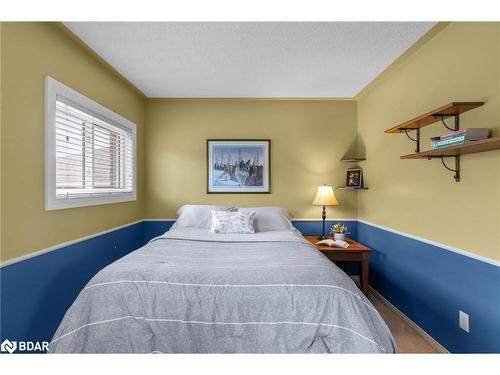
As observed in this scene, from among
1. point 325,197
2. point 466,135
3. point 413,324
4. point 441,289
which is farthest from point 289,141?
point 413,324

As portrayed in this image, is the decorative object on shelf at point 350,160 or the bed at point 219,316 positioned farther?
the decorative object on shelf at point 350,160

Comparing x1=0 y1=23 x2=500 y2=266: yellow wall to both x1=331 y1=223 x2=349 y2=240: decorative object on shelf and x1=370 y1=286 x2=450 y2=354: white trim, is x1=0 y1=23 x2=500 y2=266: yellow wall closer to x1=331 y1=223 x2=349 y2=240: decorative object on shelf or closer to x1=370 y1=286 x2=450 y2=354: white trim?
x1=331 y1=223 x2=349 y2=240: decorative object on shelf

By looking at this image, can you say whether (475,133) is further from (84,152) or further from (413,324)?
(84,152)

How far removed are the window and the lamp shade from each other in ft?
7.49

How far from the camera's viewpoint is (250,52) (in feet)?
7.30

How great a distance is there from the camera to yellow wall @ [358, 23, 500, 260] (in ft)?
5.23

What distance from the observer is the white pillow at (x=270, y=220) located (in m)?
2.97

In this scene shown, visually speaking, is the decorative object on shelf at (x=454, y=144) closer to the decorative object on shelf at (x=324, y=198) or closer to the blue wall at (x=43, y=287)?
the decorative object on shelf at (x=324, y=198)

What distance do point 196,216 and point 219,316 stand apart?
5.74ft

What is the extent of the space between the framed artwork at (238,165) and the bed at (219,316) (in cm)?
198

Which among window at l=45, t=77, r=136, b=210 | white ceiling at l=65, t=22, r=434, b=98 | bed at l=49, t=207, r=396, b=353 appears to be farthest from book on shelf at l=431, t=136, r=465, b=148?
window at l=45, t=77, r=136, b=210

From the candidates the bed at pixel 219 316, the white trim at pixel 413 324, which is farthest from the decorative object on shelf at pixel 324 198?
the bed at pixel 219 316
